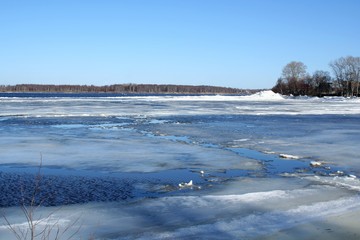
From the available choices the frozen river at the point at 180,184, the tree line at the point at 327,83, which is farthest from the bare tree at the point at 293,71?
the frozen river at the point at 180,184

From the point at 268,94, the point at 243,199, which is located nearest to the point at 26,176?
the point at 243,199

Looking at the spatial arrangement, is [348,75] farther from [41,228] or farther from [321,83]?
[41,228]

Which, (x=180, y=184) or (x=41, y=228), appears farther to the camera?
(x=180, y=184)

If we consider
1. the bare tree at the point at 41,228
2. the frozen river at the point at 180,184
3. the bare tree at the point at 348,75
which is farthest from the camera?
the bare tree at the point at 348,75

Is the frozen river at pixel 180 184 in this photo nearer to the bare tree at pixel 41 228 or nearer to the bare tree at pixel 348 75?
the bare tree at pixel 41 228

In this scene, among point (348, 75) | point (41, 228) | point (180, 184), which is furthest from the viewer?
point (348, 75)

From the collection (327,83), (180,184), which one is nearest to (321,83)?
(327,83)

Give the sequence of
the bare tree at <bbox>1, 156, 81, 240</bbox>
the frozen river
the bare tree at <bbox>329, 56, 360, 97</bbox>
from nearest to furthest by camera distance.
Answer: the bare tree at <bbox>1, 156, 81, 240</bbox> < the frozen river < the bare tree at <bbox>329, 56, 360, 97</bbox>

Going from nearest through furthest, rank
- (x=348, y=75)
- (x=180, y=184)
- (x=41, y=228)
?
1. (x=41, y=228)
2. (x=180, y=184)
3. (x=348, y=75)

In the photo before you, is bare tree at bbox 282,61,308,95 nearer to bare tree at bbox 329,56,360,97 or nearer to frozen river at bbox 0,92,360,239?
bare tree at bbox 329,56,360,97

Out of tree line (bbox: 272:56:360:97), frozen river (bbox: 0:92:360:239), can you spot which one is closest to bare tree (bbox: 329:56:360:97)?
tree line (bbox: 272:56:360:97)

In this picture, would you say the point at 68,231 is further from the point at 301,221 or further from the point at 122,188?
the point at 301,221

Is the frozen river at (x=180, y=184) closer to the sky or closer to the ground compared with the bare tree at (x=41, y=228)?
closer to the ground

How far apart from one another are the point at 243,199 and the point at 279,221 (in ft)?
3.73
